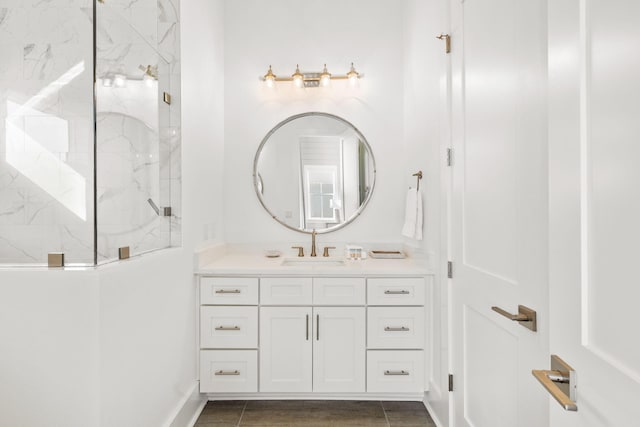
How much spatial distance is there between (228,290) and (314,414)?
93cm

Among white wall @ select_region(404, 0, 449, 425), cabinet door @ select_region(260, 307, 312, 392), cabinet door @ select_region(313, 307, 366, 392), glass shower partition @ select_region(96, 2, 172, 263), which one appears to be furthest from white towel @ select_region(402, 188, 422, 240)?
glass shower partition @ select_region(96, 2, 172, 263)

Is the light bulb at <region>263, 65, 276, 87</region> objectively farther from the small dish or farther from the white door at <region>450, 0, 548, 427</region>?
the white door at <region>450, 0, 548, 427</region>

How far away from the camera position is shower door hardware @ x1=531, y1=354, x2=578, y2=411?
2.29 ft

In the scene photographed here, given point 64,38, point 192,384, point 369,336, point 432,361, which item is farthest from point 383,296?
point 64,38

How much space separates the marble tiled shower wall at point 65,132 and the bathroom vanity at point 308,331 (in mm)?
797

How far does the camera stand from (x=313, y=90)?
3.08 m

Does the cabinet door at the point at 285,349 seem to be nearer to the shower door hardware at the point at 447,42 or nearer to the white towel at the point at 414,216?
the white towel at the point at 414,216

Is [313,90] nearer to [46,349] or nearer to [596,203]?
[46,349]

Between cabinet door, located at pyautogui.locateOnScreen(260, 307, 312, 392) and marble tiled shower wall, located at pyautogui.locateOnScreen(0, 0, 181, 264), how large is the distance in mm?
972

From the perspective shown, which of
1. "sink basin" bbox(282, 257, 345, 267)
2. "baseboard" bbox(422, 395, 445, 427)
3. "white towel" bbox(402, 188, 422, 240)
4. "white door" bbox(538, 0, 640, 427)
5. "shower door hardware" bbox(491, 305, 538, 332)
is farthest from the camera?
"sink basin" bbox(282, 257, 345, 267)

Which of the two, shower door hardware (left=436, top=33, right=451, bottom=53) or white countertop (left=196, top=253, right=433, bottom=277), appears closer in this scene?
shower door hardware (left=436, top=33, right=451, bottom=53)

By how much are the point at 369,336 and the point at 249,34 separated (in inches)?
96.9

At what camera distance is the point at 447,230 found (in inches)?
78.1

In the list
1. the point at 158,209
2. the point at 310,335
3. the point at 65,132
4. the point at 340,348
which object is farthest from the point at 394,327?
the point at 65,132
